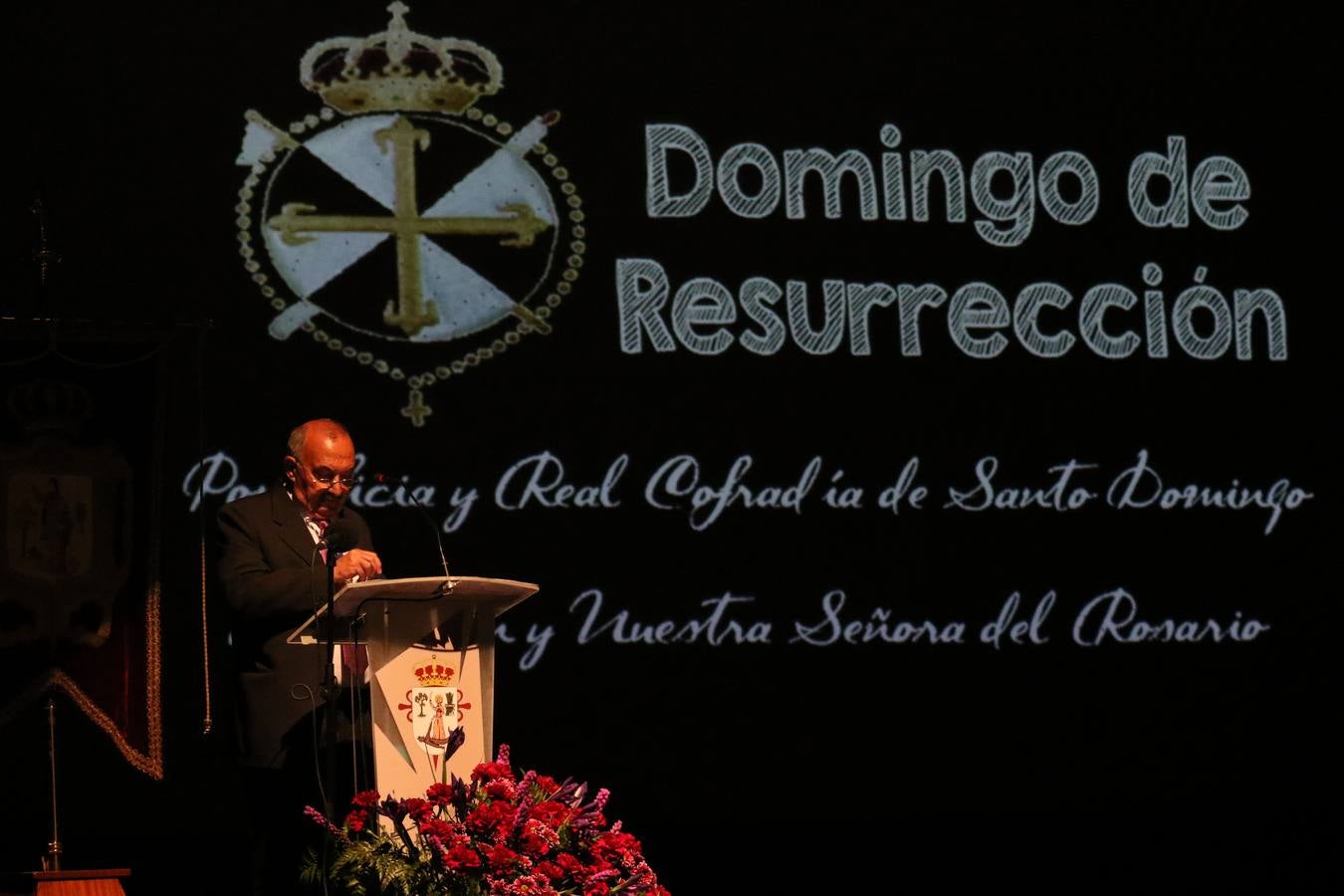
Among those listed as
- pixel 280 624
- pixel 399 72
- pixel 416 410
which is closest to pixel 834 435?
pixel 416 410

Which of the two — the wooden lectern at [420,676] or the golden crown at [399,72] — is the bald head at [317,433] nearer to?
the wooden lectern at [420,676]

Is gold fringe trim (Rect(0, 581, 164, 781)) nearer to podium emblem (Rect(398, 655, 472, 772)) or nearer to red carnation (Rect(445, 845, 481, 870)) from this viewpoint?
podium emblem (Rect(398, 655, 472, 772))

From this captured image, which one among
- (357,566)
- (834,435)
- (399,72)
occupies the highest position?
(399,72)

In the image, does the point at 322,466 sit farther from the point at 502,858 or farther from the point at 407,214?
the point at 407,214

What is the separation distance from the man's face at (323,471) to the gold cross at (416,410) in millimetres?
1588

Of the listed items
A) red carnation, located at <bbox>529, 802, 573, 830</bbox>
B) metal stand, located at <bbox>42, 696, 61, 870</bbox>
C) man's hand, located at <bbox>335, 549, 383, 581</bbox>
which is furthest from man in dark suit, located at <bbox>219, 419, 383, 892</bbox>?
red carnation, located at <bbox>529, 802, 573, 830</bbox>

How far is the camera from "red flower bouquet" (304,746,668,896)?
12.6 ft

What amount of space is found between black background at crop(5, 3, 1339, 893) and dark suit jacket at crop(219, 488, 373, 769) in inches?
58.1

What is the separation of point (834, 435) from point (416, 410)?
1.30 meters

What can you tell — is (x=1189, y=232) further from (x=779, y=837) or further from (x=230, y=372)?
(x=230, y=372)

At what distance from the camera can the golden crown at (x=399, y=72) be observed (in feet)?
20.3

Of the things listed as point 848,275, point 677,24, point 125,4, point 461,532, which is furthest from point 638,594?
point 125,4

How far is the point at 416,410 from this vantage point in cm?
618

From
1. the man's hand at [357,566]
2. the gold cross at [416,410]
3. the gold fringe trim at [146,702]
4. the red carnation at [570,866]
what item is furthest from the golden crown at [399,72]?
the red carnation at [570,866]
